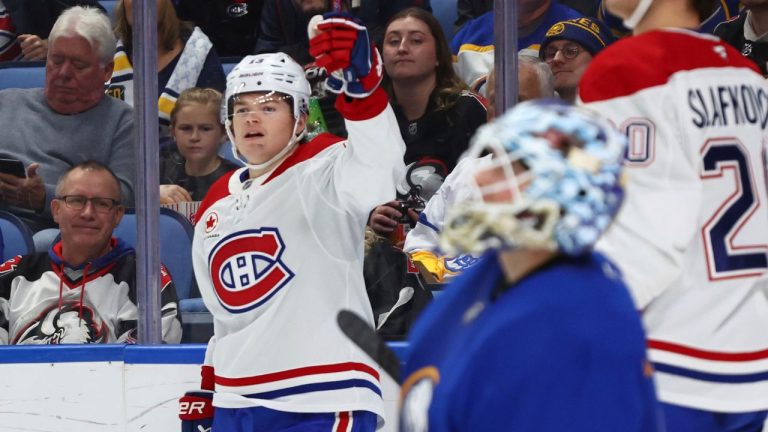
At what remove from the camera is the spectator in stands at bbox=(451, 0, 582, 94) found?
298cm

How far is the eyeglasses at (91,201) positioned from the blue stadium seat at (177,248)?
0.37 feet

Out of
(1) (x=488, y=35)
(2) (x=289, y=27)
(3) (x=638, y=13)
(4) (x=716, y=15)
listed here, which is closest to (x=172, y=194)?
(2) (x=289, y=27)

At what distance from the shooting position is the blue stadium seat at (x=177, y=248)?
3.07m

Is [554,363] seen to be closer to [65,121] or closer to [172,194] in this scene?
[172,194]

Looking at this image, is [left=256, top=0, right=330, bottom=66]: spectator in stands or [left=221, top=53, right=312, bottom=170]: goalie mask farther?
[left=256, top=0, right=330, bottom=66]: spectator in stands

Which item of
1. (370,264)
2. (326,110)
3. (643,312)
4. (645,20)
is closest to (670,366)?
(643,312)

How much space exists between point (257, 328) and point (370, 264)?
17.1 inches

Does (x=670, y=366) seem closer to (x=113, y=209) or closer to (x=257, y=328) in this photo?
(x=257, y=328)

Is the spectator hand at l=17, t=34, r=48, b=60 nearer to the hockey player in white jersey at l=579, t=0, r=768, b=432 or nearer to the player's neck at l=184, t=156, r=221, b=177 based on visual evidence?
the player's neck at l=184, t=156, r=221, b=177

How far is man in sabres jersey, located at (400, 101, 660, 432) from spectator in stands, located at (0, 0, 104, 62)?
241cm

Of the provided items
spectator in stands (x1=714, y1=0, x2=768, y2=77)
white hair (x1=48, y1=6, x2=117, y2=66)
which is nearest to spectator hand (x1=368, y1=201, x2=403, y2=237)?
spectator in stands (x1=714, y1=0, x2=768, y2=77)

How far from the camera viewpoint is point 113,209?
3223 mm

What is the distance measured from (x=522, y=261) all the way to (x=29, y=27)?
112 inches

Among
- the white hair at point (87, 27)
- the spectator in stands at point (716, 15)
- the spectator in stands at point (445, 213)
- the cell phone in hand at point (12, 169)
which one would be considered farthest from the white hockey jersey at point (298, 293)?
the white hair at point (87, 27)
